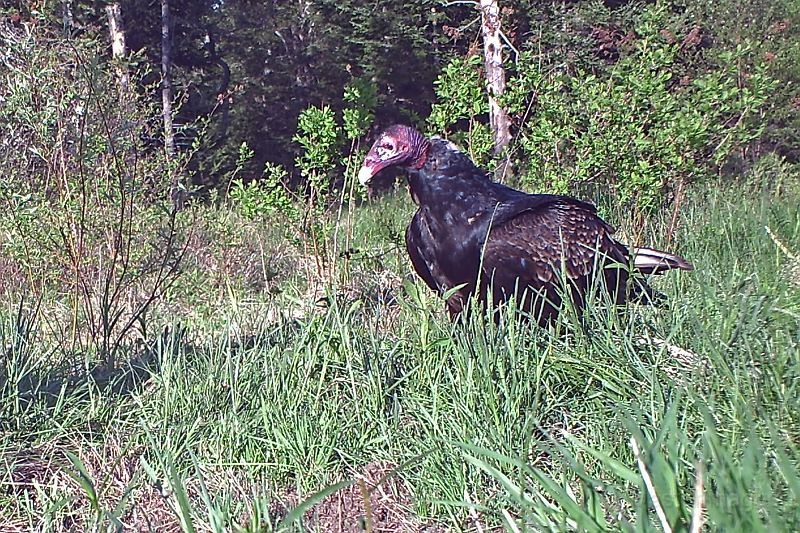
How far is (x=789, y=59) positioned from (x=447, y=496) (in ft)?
51.6

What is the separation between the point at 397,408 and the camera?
279cm

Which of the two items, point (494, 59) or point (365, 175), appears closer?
point (365, 175)

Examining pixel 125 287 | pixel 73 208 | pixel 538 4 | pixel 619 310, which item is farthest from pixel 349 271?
pixel 538 4

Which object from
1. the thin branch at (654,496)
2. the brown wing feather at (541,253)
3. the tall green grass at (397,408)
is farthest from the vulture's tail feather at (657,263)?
the thin branch at (654,496)

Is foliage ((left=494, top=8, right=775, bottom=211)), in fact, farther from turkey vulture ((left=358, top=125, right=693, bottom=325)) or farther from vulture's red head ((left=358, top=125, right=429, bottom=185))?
vulture's red head ((left=358, top=125, right=429, bottom=185))

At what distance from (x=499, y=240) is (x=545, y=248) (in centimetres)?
21

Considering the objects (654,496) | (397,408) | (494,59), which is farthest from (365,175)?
(494,59)

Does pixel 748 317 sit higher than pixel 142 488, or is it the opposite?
pixel 748 317

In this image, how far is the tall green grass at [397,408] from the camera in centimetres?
221

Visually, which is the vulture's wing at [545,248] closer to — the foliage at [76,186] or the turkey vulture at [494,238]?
the turkey vulture at [494,238]

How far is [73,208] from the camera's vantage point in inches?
173

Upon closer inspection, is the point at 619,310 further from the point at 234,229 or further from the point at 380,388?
the point at 234,229

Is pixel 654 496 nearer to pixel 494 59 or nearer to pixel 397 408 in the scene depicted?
pixel 397 408

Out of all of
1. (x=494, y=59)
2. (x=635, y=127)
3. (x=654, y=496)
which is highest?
(x=494, y=59)
